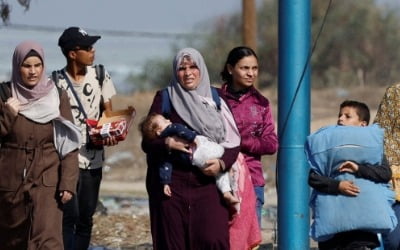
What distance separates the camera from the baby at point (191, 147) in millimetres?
7816

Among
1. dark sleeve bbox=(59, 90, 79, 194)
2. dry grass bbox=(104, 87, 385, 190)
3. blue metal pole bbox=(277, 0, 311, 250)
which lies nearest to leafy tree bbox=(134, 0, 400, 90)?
dry grass bbox=(104, 87, 385, 190)

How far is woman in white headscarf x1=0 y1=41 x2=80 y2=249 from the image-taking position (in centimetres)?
825

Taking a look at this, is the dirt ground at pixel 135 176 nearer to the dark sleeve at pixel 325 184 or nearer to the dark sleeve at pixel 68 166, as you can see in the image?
the dark sleeve at pixel 68 166

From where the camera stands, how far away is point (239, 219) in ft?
26.8

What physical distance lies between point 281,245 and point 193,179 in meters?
1.70

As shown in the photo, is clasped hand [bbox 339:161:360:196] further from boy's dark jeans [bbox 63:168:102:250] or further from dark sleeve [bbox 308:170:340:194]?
boy's dark jeans [bbox 63:168:102:250]

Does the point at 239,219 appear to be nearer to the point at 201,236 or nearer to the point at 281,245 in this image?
the point at 201,236

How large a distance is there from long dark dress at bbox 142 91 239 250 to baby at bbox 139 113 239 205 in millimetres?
48

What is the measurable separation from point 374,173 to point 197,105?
121 centimetres

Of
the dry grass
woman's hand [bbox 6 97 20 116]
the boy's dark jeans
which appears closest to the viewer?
woman's hand [bbox 6 97 20 116]

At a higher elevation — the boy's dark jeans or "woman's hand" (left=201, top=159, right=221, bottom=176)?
"woman's hand" (left=201, top=159, right=221, bottom=176)

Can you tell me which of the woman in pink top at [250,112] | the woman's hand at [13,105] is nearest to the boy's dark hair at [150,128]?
the woman in pink top at [250,112]

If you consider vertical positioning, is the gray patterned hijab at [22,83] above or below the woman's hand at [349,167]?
above

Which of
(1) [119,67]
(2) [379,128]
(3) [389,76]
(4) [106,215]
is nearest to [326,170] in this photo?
(2) [379,128]
